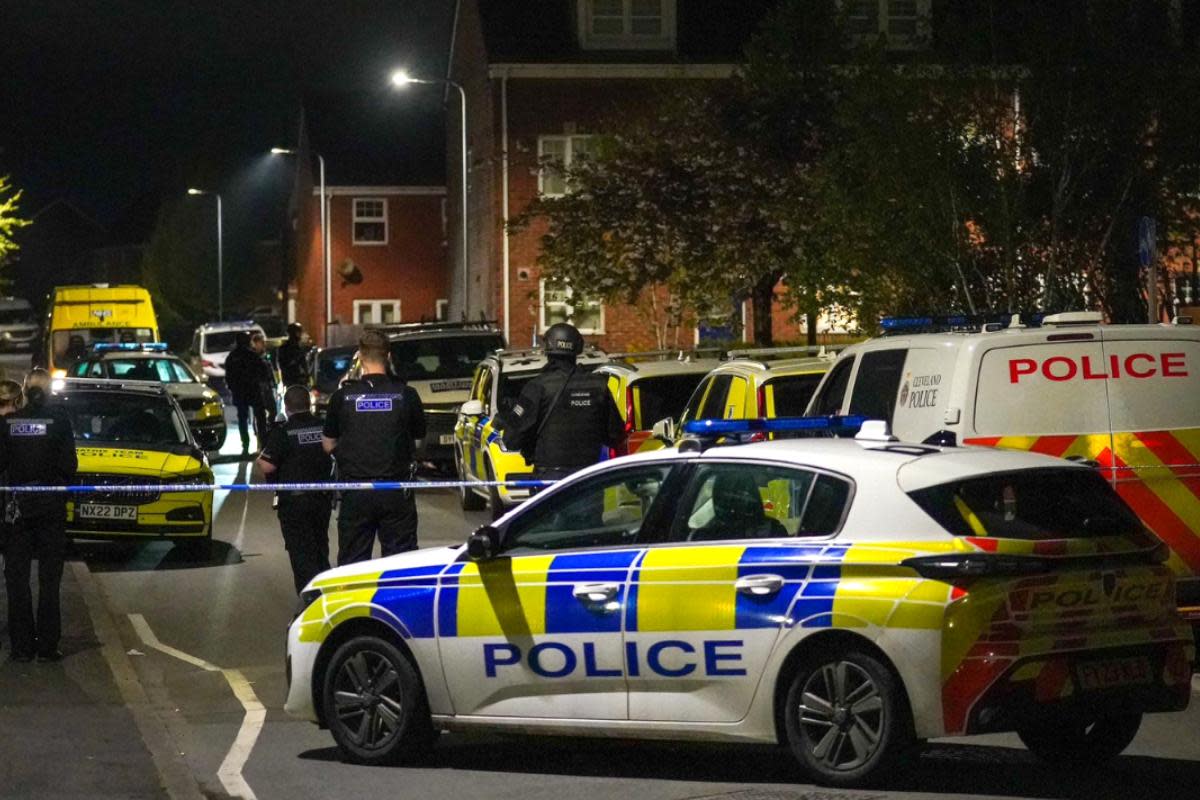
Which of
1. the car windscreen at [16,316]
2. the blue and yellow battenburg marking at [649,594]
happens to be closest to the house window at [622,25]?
the blue and yellow battenburg marking at [649,594]

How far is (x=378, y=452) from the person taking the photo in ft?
39.3

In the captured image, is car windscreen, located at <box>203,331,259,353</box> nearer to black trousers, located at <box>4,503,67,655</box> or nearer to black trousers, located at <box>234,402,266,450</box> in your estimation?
black trousers, located at <box>234,402,266,450</box>

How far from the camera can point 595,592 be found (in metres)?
8.67

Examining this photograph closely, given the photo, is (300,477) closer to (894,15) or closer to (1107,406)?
(1107,406)

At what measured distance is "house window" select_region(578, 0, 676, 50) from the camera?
43906mm

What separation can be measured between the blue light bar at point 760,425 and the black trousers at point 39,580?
15.6ft

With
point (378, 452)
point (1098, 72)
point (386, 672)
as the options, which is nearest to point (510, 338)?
point (1098, 72)

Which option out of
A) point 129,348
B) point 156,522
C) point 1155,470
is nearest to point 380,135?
point 129,348

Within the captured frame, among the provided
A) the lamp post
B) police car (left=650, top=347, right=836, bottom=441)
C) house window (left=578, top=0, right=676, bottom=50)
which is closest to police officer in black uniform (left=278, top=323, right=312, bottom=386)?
house window (left=578, top=0, right=676, bottom=50)

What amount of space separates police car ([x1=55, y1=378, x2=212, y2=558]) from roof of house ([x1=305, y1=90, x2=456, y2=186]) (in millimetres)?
47669

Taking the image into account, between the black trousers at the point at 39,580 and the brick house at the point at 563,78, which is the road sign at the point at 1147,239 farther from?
the brick house at the point at 563,78

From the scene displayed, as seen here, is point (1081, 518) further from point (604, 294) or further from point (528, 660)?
point (604, 294)

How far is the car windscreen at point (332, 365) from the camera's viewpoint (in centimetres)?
3431

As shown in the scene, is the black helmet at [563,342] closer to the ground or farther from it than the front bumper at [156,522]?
farther from it
